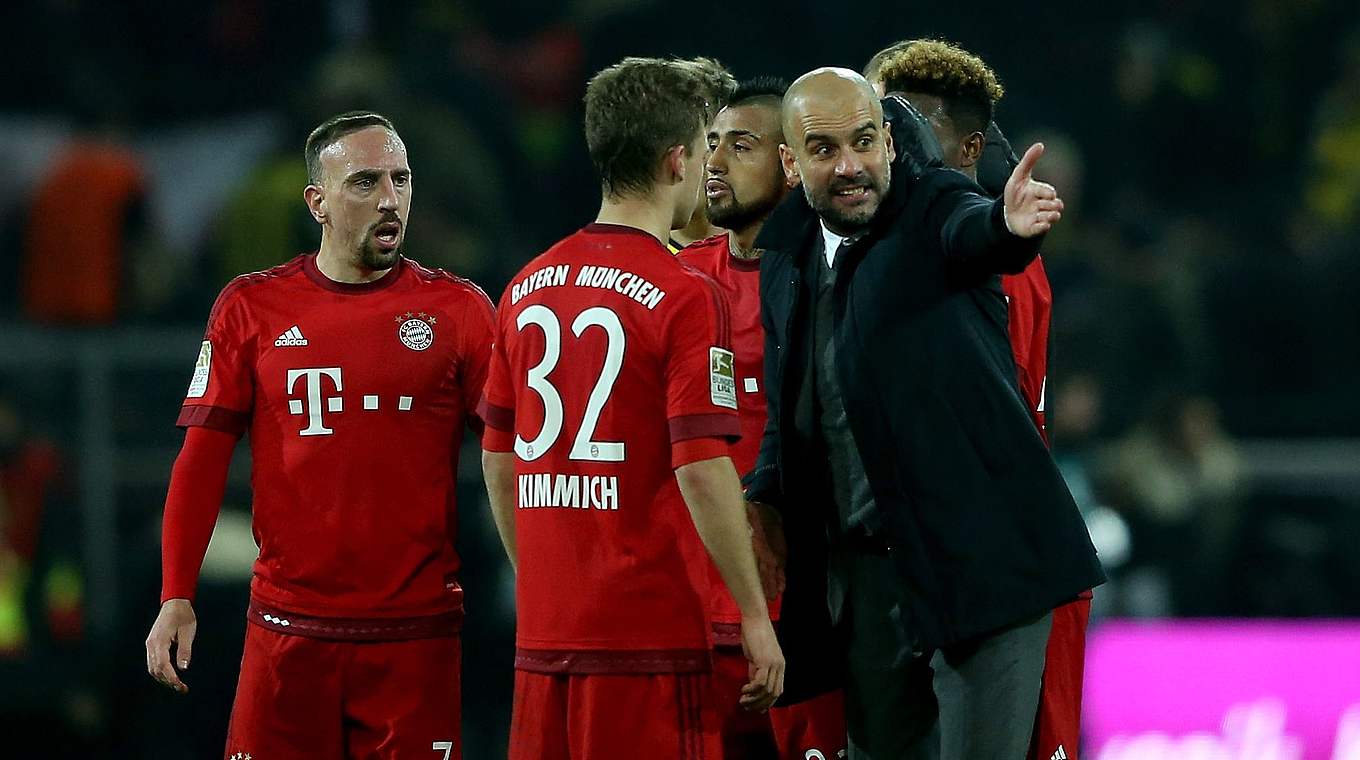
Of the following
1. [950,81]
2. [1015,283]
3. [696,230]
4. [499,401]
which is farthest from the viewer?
[696,230]

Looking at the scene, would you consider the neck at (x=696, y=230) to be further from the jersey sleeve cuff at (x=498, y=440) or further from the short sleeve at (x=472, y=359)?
the jersey sleeve cuff at (x=498, y=440)

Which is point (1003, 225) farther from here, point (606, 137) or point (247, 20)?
point (247, 20)

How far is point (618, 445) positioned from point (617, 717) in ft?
1.69

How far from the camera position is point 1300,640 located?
7.16 meters

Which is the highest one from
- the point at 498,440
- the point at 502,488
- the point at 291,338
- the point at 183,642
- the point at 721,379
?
the point at 291,338

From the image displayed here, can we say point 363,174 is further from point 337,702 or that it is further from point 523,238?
point 523,238

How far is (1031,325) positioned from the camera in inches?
168

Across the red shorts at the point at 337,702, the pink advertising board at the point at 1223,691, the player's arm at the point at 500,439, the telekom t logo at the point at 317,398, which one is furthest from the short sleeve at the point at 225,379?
the pink advertising board at the point at 1223,691

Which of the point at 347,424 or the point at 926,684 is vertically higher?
the point at 347,424

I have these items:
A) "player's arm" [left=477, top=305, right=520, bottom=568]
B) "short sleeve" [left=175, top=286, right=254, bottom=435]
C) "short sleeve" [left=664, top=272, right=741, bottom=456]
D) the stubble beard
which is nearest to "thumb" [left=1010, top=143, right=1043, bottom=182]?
the stubble beard

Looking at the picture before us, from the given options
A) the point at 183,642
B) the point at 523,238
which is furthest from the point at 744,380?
the point at 523,238

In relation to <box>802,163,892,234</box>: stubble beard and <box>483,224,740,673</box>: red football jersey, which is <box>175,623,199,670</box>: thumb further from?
<box>802,163,892,234</box>: stubble beard

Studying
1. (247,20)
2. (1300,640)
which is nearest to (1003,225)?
(1300,640)

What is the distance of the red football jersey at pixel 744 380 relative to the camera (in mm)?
4367
